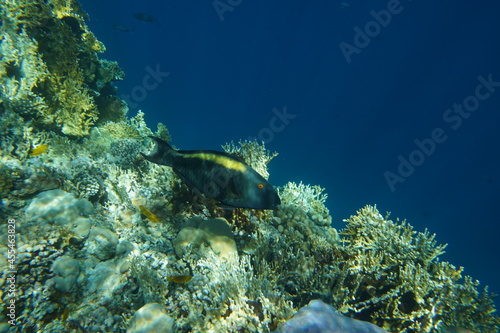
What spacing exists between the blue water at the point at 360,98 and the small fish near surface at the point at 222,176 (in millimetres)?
53812

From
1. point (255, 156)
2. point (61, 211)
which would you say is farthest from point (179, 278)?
point (255, 156)

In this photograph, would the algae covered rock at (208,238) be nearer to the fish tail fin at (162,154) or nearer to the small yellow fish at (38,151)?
the fish tail fin at (162,154)

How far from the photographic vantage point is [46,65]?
292 inches

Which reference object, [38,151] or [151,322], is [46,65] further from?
[151,322]

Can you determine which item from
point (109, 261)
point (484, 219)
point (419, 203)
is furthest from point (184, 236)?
point (484, 219)

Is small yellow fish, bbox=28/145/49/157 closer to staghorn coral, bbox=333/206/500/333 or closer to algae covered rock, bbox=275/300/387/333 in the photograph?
algae covered rock, bbox=275/300/387/333

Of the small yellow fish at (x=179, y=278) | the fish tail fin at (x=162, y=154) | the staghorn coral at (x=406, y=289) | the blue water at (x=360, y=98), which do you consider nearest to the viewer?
the fish tail fin at (x=162, y=154)

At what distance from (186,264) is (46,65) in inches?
313

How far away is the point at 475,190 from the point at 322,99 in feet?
197

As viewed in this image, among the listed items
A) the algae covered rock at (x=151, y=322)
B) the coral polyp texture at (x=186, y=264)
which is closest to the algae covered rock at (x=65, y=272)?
the coral polyp texture at (x=186, y=264)

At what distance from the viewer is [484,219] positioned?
7619 cm

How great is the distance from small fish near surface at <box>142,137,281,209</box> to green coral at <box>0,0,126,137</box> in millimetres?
6432

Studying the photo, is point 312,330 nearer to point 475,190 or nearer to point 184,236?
point 184,236

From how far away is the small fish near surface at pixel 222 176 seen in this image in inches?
95.0
